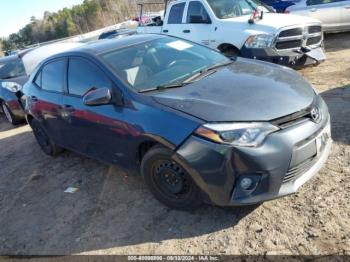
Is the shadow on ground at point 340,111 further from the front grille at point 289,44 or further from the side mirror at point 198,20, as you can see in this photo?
the side mirror at point 198,20

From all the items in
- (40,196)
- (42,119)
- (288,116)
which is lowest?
(40,196)

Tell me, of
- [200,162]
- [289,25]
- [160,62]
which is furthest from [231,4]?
[200,162]

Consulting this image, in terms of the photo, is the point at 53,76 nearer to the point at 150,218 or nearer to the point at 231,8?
the point at 150,218

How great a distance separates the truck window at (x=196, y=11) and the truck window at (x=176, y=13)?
298 mm

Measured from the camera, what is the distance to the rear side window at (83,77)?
393 centimetres

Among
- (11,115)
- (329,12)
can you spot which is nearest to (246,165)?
(11,115)

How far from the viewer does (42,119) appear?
5.28 m

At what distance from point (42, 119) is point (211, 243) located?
331 centimetres

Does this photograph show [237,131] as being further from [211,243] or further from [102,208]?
[102,208]

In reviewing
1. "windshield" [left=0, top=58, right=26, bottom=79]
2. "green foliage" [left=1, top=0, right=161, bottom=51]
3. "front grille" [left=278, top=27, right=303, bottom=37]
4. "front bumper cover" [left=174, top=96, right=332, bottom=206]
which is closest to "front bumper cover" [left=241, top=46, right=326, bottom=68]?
"front grille" [left=278, top=27, right=303, bottom=37]

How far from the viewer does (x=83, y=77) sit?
4254mm

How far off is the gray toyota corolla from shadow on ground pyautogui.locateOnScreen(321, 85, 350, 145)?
1038 mm

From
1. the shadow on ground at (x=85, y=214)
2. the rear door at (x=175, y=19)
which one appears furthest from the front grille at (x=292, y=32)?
the shadow on ground at (x=85, y=214)

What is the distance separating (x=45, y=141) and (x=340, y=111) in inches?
173
